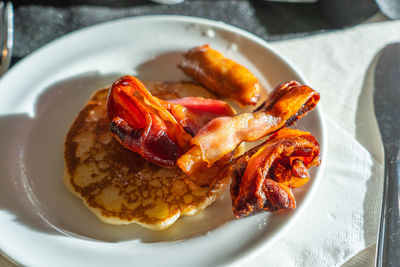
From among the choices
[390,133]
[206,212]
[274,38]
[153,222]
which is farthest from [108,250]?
[274,38]

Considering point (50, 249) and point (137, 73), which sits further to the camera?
point (137, 73)

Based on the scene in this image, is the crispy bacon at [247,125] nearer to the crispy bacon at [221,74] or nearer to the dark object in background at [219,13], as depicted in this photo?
the crispy bacon at [221,74]

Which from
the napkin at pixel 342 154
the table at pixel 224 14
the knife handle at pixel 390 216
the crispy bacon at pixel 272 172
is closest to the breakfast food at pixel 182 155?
the crispy bacon at pixel 272 172

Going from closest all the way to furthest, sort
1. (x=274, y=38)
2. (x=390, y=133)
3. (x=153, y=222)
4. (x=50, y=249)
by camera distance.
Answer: (x=50, y=249), (x=153, y=222), (x=390, y=133), (x=274, y=38)

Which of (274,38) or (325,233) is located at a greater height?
(274,38)

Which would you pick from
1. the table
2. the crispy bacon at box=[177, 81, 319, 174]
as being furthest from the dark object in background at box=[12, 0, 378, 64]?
the crispy bacon at box=[177, 81, 319, 174]

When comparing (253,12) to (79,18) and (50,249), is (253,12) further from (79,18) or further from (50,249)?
(50,249)
